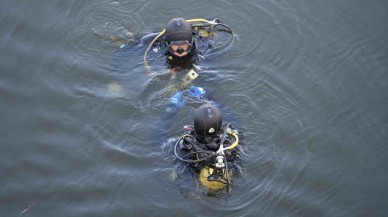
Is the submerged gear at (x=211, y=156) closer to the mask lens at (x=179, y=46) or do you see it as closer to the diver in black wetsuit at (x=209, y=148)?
the diver in black wetsuit at (x=209, y=148)

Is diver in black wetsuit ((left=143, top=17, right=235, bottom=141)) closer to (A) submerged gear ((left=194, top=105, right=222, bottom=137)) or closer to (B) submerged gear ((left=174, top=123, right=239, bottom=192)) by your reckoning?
(B) submerged gear ((left=174, top=123, right=239, bottom=192))

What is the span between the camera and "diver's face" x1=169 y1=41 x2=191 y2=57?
385 inches

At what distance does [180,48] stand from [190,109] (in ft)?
4.10

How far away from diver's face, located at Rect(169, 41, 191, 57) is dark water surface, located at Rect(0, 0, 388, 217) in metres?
0.66

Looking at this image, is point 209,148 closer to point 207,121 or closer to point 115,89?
point 207,121

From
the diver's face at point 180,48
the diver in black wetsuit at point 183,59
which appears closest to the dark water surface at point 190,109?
the diver in black wetsuit at point 183,59

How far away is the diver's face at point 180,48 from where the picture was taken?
978 cm

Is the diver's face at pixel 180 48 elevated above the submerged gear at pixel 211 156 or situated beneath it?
elevated above

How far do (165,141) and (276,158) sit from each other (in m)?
1.96

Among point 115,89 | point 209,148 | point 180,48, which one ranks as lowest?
point 115,89

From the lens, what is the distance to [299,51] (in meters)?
10.9

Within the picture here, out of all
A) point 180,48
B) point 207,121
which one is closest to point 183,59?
point 180,48

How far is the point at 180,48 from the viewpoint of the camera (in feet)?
32.1

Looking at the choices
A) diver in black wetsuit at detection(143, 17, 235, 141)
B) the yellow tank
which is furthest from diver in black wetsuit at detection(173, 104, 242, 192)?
diver in black wetsuit at detection(143, 17, 235, 141)
